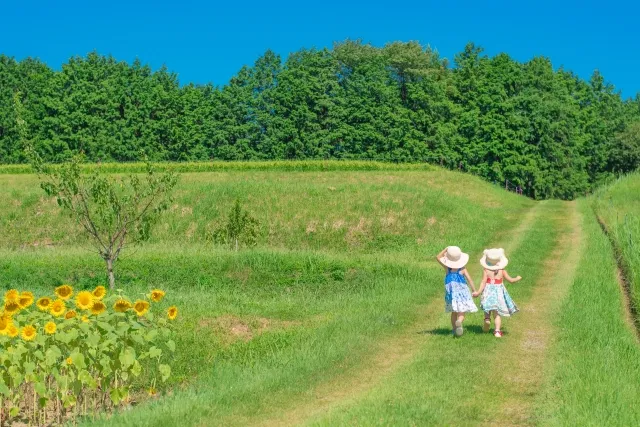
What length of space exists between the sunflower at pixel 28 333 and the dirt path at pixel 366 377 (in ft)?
10.8

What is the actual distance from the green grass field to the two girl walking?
44cm

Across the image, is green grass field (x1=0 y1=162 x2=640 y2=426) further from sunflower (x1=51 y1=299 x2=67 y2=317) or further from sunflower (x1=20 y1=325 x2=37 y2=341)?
sunflower (x1=51 y1=299 x2=67 y2=317)

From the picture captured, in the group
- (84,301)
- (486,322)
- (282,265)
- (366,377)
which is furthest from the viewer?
(282,265)

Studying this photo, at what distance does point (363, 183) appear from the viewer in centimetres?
4381

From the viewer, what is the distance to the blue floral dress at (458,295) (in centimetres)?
1351

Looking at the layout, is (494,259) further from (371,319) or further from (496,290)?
(371,319)

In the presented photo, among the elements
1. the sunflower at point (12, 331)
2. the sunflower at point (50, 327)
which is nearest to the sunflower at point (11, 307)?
the sunflower at point (12, 331)

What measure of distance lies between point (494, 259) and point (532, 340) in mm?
1576

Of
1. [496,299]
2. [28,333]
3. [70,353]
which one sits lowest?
[70,353]

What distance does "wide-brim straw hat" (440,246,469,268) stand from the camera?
1371 centimetres

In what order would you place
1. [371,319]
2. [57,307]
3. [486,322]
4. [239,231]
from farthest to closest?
[239,231], [371,319], [486,322], [57,307]

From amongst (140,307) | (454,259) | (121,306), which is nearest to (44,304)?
(121,306)

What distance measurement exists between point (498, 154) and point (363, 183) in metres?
24.8

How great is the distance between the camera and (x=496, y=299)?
44.7 feet
